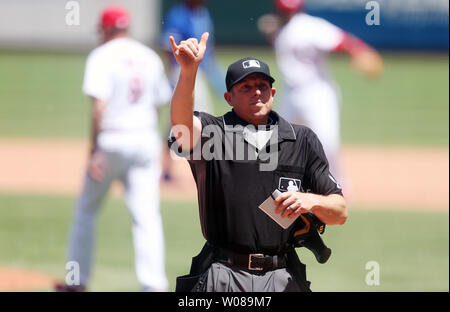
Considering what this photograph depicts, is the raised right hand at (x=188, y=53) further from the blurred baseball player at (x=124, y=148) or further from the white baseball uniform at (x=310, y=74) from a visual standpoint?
the white baseball uniform at (x=310, y=74)

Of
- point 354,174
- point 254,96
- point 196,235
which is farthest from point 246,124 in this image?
point 354,174

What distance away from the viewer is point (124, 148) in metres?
6.95

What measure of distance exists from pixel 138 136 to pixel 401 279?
2.83m

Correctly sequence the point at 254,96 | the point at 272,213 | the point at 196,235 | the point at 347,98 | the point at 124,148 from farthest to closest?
the point at 347,98 < the point at 196,235 < the point at 124,148 < the point at 254,96 < the point at 272,213

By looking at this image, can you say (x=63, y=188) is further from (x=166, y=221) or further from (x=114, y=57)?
(x=114, y=57)

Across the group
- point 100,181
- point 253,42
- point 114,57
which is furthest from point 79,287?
point 253,42

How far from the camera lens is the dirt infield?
11404 mm

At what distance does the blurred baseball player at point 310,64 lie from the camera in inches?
420

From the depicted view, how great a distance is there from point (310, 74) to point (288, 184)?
6.79 meters

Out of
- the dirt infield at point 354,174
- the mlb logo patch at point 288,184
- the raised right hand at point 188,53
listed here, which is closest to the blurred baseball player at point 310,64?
the dirt infield at point 354,174

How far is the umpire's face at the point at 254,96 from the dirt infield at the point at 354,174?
692 cm

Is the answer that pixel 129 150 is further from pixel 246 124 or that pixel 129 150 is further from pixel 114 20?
pixel 246 124

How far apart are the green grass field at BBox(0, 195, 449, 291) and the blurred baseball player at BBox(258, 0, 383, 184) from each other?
1.36 metres

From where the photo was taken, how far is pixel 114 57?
6.98 metres
